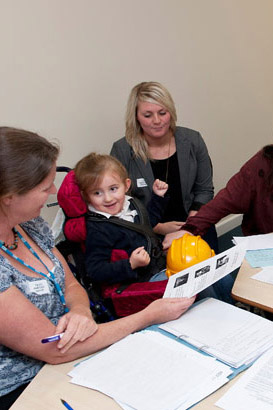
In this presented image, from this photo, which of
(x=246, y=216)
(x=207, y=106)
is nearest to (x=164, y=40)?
(x=207, y=106)

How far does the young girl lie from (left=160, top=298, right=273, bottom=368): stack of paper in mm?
595

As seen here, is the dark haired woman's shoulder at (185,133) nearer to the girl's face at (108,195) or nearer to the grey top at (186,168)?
the grey top at (186,168)

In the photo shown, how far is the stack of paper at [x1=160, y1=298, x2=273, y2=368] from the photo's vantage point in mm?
1209

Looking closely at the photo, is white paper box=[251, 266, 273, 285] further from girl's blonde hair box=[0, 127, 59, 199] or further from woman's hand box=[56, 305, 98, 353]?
girl's blonde hair box=[0, 127, 59, 199]

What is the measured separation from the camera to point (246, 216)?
2354mm

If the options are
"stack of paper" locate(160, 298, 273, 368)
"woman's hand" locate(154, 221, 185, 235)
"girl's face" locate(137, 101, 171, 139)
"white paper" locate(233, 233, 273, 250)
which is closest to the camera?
"stack of paper" locate(160, 298, 273, 368)

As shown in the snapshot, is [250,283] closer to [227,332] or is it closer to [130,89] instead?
[227,332]

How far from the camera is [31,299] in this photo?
143 cm

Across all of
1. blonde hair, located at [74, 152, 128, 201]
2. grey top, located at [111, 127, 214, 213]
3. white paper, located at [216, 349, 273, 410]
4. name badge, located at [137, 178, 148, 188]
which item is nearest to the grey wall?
grey top, located at [111, 127, 214, 213]

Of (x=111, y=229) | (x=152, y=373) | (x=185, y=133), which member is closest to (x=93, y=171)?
(x=111, y=229)

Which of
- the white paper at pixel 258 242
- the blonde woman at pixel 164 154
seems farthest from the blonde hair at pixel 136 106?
the white paper at pixel 258 242

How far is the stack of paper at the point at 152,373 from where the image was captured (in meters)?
1.07

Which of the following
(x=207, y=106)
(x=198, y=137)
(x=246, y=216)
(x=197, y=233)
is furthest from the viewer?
(x=207, y=106)

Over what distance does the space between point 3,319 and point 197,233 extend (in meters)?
1.21
